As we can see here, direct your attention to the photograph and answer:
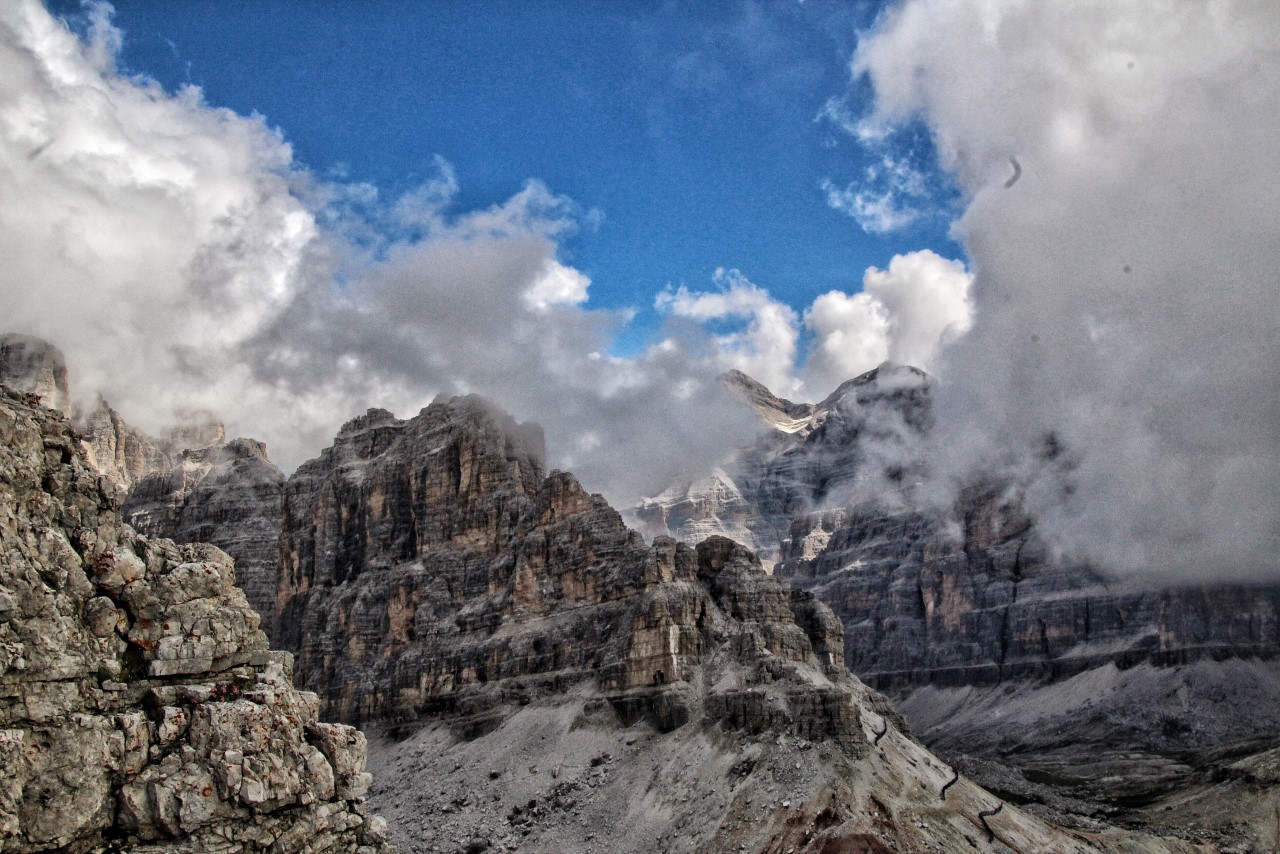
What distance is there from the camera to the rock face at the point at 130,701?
49844 mm

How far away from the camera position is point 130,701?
176 ft

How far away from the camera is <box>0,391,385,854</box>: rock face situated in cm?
4984

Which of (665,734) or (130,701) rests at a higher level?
(130,701)

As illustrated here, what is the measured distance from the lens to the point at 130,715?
5303 centimetres

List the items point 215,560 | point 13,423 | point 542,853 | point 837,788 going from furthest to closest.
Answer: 1. point 542,853
2. point 837,788
3. point 215,560
4. point 13,423

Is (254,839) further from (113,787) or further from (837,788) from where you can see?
(837,788)

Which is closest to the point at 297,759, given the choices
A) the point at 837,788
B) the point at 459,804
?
the point at 837,788

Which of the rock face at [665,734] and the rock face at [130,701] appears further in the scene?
the rock face at [665,734]

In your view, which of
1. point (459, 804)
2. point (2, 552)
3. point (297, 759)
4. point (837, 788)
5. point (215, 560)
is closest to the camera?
point (2, 552)

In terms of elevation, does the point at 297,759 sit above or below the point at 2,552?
below

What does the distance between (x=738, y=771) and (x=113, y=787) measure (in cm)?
9626

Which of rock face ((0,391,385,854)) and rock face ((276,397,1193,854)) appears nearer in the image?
rock face ((0,391,385,854))

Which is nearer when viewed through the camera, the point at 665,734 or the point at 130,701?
the point at 130,701

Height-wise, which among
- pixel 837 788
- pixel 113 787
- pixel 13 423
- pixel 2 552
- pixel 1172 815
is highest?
pixel 13 423
